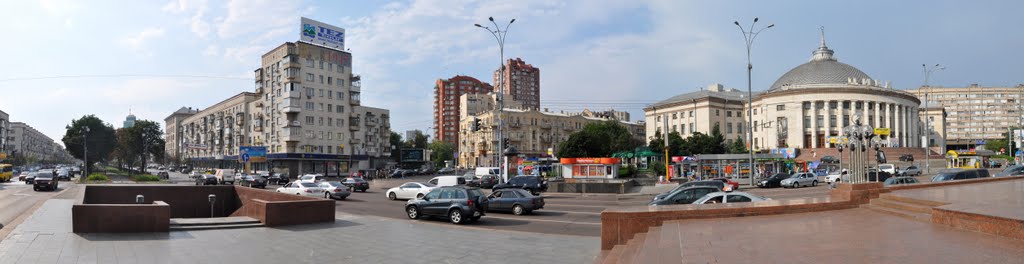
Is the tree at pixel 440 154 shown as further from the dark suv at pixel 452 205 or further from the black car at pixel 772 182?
the dark suv at pixel 452 205

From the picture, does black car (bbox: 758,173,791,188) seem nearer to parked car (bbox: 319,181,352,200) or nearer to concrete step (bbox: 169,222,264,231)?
parked car (bbox: 319,181,352,200)

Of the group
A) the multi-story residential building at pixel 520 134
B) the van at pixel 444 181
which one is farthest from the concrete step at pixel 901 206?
the multi-story residential building at pixel 520 134

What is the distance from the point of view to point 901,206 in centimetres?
1337

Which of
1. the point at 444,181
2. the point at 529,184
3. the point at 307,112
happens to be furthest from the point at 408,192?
the point at 307,112

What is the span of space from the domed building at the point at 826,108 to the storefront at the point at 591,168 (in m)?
55.4

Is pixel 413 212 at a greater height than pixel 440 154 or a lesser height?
lesser

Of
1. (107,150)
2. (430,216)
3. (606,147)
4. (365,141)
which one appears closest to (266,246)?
(430,216)

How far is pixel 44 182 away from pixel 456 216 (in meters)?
32.5

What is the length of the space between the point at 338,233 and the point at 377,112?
88.2 m

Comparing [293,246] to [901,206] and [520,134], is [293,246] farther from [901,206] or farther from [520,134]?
[520,134]

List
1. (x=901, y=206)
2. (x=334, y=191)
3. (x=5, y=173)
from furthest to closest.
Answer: (x=5, y=173)
(x=334, y=191)
(x=901, y=206)

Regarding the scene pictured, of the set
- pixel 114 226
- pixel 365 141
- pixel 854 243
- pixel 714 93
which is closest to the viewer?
pixel 854 243

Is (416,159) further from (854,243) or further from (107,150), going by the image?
(854,243)

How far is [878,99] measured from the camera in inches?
3664
